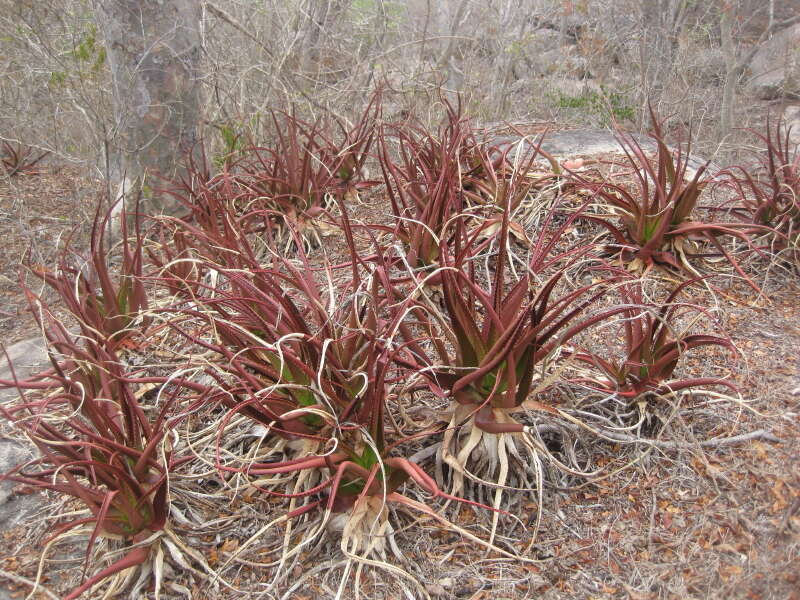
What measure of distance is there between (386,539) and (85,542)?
89cm

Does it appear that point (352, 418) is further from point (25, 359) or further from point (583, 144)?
point (583, 144)

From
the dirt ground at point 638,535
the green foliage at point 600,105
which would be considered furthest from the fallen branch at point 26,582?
the green foliage at point 600,105

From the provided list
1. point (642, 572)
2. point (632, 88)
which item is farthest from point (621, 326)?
point (632, 88)

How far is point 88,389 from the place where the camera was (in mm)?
2100

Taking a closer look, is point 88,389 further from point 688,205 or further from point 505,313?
point 688,205

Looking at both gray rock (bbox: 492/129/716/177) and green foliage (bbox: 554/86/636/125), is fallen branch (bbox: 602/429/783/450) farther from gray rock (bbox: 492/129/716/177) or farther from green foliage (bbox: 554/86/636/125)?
green foliage (bbox: 554/86/636/125)

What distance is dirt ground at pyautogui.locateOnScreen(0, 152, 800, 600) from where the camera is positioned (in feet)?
5.14

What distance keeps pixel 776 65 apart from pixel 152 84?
9.37 m

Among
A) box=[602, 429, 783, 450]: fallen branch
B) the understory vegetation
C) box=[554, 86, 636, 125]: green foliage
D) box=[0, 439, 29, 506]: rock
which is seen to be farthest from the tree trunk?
box=[554, 86, 636, 125]: green foliage

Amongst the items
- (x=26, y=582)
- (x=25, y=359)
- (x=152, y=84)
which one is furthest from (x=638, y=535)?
(x=152, y=84)

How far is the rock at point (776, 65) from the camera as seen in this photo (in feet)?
28.3

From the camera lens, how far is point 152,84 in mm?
3832

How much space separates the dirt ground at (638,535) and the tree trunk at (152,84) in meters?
2.43

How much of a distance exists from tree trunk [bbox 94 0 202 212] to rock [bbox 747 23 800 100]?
7741 millimetres
